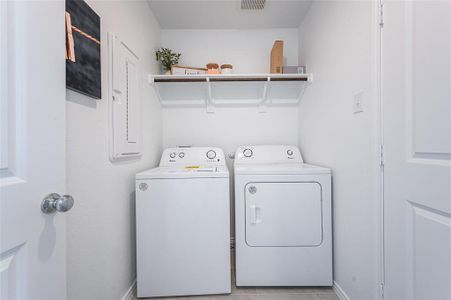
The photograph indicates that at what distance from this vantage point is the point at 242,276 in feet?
5.22

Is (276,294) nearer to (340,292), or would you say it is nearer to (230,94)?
(340,292)

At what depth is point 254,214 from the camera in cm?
158

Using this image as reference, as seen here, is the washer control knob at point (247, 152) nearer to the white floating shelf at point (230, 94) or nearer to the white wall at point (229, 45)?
the white floating shelf at point (230, 94)

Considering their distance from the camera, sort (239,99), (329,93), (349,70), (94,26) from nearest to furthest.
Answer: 1. (94,26)
2. (349,70)
3. (329,93)
4. (239,99)

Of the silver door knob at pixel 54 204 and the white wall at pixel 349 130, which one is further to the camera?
the white wall at pixel 349 130

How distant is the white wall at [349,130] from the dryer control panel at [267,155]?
24 centimetres

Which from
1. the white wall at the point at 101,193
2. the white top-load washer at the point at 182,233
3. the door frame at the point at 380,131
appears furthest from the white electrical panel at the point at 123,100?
the door frame at the point at 380,131

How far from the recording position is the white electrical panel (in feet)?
4.24

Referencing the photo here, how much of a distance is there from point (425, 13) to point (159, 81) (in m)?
1.87

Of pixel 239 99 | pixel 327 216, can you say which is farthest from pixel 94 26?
pixel 327 216

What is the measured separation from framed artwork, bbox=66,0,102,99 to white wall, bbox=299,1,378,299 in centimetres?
147

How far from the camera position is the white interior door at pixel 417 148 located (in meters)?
0.78

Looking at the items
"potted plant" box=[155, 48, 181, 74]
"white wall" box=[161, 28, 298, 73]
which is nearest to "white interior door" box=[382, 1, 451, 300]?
"white wall" box=[161, 28, 298, 73]

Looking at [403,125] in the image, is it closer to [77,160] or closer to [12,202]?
[12,202]
